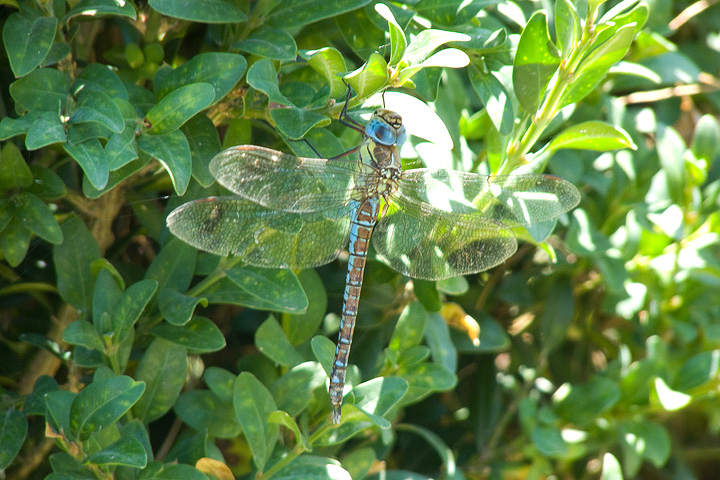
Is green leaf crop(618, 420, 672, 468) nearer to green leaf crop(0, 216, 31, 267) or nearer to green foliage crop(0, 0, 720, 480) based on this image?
green foliage crop(0, 0, 720, 480)

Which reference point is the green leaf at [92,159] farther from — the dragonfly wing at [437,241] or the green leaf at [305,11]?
the dragonfly wing at [437,241]

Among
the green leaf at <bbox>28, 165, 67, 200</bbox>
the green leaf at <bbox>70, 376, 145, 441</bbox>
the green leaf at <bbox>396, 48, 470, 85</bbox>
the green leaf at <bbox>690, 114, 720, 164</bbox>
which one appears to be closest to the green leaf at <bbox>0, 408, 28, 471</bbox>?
the green leaf at <bbox>70, 376, 145, 441</bbox>

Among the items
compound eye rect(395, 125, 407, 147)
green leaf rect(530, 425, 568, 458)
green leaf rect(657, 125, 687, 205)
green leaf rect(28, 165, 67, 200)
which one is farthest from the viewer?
green leaf rect(657, 125, 687, 205)

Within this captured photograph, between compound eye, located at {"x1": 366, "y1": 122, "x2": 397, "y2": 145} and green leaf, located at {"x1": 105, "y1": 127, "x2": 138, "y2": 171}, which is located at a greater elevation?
green leaf, located at {"x1": 105, "y1": 127, "x2": 138, "y2": 171}

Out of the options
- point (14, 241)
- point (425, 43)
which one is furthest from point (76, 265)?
point (425, 43)

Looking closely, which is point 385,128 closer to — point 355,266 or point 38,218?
point 355,266

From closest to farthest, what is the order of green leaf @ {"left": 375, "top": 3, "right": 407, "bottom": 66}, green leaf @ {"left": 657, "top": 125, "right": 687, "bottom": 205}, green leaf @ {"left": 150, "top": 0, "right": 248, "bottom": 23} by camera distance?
green leaf @ {"left": 375, "top": 3, "right": 407, "bottom": 66}, green leaf @ {"left": 150, "top": 0, "right": 248, "bottom": 23}, green leaf @ {"left": 657, "top": 125, "right": 687, "bottom": 205}
